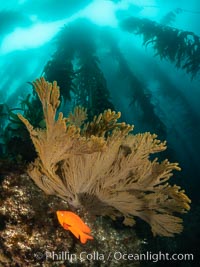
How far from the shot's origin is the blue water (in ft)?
54.9

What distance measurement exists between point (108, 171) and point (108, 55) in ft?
55.2

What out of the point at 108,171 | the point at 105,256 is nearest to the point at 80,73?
the point at 108,171

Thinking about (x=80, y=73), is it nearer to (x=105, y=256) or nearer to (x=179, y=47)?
(x=179, y=47)

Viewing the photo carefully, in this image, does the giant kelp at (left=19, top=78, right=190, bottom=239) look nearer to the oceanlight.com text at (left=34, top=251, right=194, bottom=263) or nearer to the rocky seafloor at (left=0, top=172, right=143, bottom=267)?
the rocky seafloor at (left=0, top=172, right=143, bottom=267)

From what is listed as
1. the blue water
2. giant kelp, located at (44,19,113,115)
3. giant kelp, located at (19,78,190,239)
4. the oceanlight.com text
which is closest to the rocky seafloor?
the oceanlight.com text

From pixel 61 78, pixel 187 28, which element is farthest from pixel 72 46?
pixel 187 28

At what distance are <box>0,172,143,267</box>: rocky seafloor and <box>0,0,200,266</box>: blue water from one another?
10629mm

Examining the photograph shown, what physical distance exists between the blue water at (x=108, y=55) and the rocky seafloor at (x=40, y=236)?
10.6 meters

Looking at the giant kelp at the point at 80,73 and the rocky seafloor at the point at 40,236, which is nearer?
the rocky seafloor at the point at 40,236

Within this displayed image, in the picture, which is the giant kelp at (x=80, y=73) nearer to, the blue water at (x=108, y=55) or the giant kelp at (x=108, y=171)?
the blue water at (x=108, y=55)

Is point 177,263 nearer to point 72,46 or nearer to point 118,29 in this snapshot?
point 72,46

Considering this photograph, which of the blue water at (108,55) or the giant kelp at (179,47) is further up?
the blue water at (108,55)

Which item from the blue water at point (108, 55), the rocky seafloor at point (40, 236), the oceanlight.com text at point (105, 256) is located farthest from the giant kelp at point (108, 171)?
the blue water at point (108, 55)

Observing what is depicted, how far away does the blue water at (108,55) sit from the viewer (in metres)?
16.7
